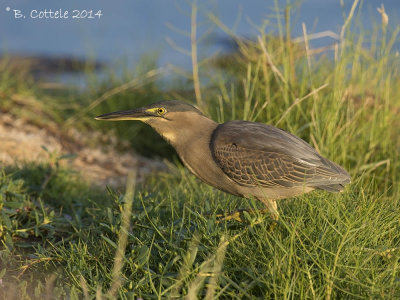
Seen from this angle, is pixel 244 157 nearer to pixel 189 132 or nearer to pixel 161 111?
pixel 189 132

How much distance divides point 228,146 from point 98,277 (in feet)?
3.86

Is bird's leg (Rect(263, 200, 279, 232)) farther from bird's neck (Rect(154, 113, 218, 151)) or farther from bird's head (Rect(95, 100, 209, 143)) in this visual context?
bird's head (Rect(95, 100, 209, 143))

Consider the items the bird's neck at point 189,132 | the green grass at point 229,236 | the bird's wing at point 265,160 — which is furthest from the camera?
the bird's neck at point 189,132

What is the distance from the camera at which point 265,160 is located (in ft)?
12.3

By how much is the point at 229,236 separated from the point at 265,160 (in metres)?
0.64

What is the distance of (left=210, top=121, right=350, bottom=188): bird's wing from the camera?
12.1 feet

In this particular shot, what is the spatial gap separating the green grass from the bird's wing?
0.62ft

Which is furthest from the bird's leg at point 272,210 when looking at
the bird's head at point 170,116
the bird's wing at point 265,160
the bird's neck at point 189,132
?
the bird's head at point 170,116

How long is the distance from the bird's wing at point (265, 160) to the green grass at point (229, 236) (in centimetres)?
19

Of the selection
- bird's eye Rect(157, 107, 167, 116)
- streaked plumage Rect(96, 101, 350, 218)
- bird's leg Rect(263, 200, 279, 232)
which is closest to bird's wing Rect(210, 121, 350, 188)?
streaked plumage Rect(96, 101, 350, 218)

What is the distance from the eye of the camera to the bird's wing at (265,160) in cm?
369

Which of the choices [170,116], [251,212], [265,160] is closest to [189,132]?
[170,116]

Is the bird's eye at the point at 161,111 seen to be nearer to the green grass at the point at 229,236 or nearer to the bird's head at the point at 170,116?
the bird's head at the point at 170,116

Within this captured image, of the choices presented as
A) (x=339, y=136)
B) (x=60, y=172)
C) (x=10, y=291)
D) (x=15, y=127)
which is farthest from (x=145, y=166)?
(x=10, y=291)
